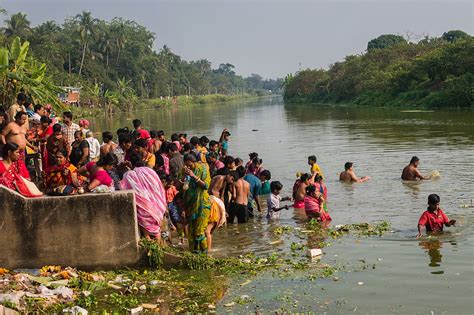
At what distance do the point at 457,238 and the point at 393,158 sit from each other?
11.5 m

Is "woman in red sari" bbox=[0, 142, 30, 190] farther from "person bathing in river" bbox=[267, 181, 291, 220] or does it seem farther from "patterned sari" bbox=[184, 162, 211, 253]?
"person bathing in river" bbox=[267, 181, 291, 220]

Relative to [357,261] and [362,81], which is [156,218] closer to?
[357,261]

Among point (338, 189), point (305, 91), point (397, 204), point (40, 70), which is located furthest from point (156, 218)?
point (305, 91)

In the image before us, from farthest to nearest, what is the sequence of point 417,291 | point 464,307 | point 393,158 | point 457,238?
point 393,158, point 457,238, point 417,291, point 464,307

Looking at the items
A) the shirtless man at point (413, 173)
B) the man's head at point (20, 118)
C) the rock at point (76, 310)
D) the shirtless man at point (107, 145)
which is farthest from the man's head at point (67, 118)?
the shirtless man at point (413, 173)

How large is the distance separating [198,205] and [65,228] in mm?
1807

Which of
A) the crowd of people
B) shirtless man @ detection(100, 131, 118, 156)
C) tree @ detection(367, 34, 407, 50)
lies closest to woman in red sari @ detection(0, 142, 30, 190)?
the crowd of people

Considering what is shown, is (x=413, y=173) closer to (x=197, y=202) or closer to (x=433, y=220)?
(x=433, y=220)

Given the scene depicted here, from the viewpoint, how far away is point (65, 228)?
794cm

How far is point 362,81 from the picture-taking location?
70.5 meters

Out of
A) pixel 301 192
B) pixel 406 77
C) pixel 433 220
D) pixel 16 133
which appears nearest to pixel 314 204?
pixel 301 192

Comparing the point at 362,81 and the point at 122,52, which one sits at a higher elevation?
the point at 122,52

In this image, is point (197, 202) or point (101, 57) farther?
point (101, 57)

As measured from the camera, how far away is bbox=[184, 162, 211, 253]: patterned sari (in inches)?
335
